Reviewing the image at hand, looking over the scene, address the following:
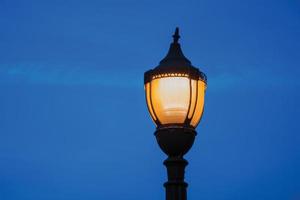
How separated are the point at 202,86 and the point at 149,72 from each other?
18.4 inches

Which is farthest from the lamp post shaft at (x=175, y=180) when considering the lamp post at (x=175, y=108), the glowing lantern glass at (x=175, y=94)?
the glowing lantern glass at (x=175, y=94)

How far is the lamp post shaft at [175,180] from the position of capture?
590cm

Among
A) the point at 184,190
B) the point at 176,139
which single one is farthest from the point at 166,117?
the point at 184,190

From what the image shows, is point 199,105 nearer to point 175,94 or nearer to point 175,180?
point 175,94

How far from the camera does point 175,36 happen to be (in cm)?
668

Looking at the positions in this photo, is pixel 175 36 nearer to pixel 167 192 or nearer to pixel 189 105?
pixel 189 105

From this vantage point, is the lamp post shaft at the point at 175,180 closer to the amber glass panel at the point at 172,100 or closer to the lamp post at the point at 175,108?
the lamp post at the point at 175,108

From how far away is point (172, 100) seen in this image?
607cm

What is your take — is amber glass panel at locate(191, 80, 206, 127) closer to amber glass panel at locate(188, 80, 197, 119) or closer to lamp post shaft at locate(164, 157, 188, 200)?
amber glass panel at locate(188, 80, 197, 119)

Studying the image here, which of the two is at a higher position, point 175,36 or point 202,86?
point 175,36

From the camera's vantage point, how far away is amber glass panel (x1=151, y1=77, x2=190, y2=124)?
606cm

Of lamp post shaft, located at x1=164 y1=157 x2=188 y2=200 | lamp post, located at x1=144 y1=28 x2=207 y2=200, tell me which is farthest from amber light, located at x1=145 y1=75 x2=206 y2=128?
lamp post shaft, located at x1=164 y1=157 x2=188 y2=200

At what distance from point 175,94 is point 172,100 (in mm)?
56

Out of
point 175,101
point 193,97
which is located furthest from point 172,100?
point 193,97
